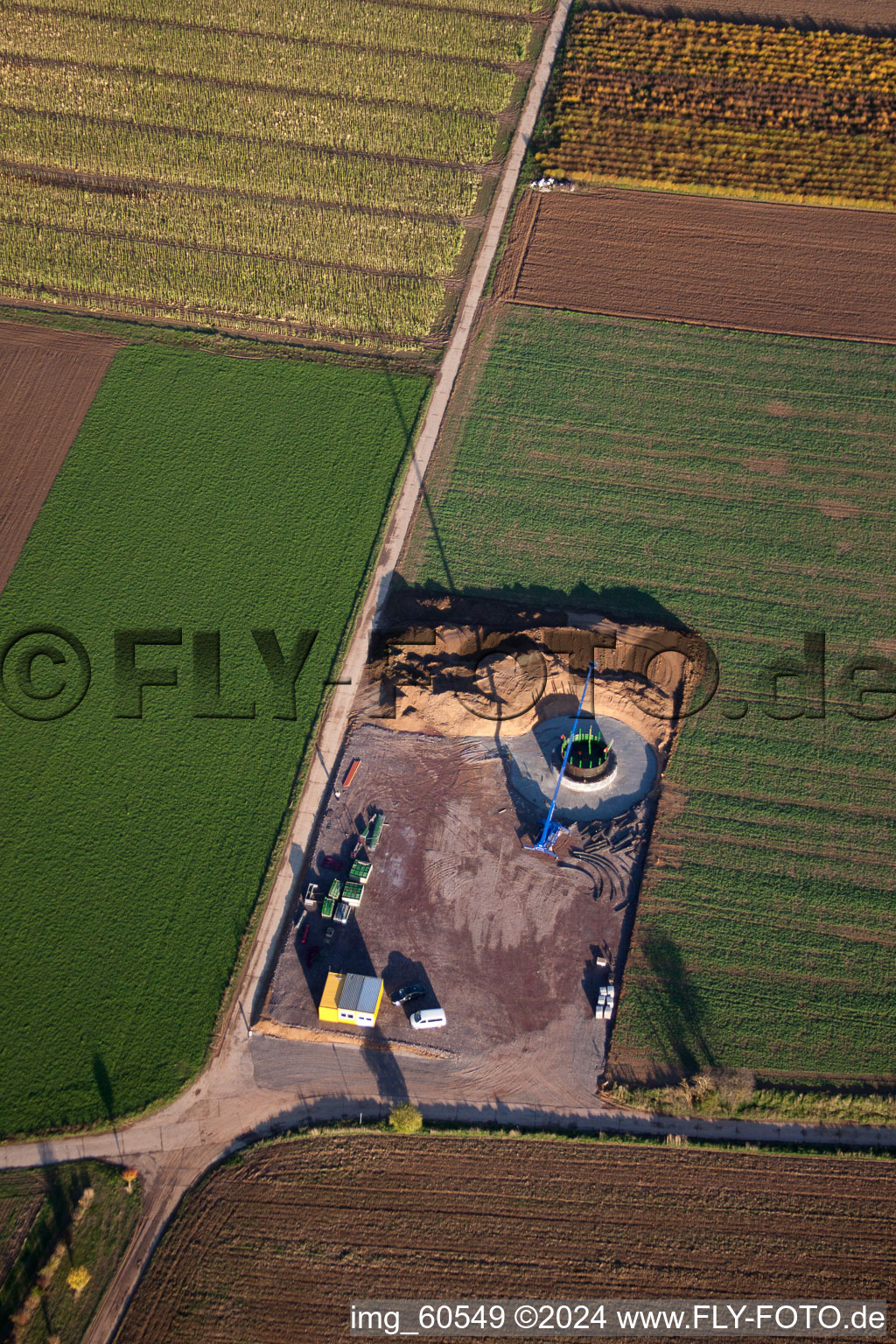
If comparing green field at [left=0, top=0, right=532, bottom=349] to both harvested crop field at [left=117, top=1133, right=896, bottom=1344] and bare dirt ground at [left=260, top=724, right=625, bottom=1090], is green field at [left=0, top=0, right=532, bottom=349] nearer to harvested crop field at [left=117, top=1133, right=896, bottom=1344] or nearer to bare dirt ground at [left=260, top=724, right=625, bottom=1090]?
A: bare dirt ground at [left=260, top=724, right=625, bottom=1090]

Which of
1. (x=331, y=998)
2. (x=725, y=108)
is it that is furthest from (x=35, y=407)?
(x=725, y=108)

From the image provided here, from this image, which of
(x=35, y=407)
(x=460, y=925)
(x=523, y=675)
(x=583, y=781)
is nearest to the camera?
(x=460, y=925)

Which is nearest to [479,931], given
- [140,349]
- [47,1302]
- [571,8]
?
[47,1302]

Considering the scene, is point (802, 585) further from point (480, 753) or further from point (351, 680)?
point (351, 680)

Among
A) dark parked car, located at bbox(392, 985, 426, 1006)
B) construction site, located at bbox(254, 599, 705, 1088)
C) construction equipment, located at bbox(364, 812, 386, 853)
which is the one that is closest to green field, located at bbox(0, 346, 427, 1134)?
construction site, located at bbox(254, 599, 705, 1088)

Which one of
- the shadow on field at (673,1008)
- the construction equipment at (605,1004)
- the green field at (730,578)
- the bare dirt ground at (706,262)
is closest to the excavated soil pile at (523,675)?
the green field at (730,578)

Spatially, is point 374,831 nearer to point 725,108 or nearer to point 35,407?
point 35,407

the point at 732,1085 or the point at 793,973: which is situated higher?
the point at 793,973
